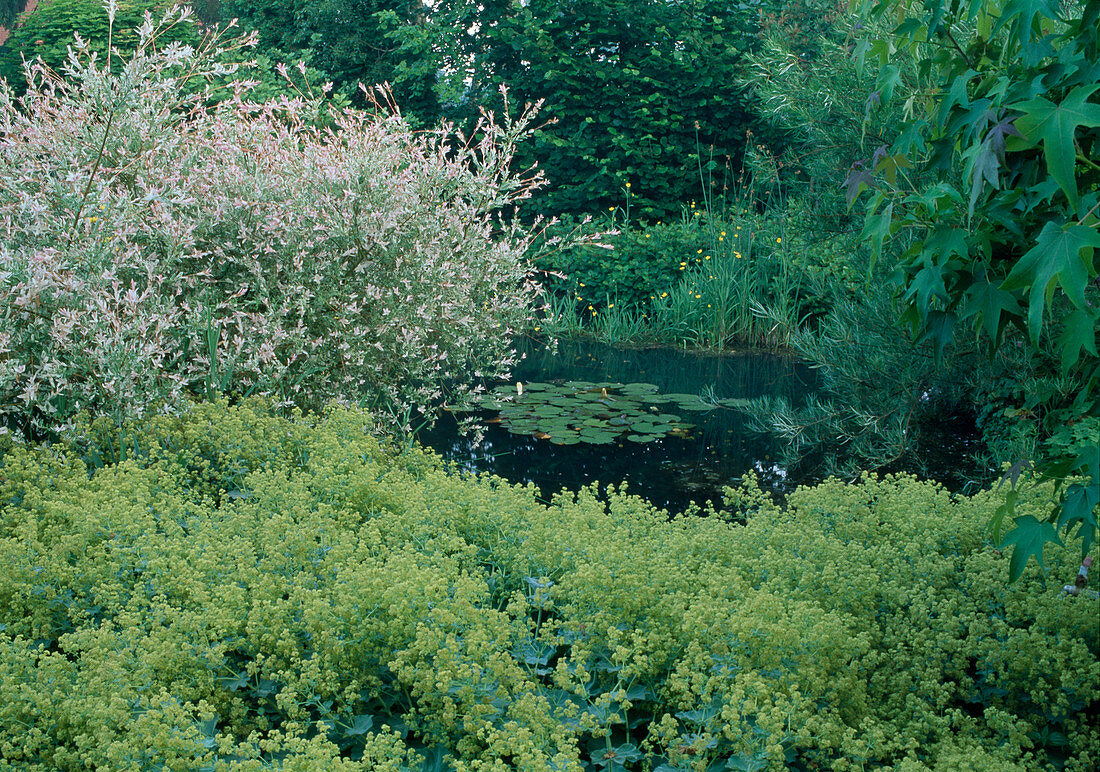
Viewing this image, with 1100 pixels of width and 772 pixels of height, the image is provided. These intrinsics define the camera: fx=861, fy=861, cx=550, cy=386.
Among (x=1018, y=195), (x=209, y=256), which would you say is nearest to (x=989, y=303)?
(x=1018, y=195)

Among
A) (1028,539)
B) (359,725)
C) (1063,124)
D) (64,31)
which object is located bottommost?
(359,725)

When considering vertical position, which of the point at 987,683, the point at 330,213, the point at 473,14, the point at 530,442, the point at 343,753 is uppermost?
the point at 473,14

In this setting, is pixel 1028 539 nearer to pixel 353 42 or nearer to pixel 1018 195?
pixel 1018 195

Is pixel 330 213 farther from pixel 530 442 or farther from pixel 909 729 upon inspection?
pixel 909 729

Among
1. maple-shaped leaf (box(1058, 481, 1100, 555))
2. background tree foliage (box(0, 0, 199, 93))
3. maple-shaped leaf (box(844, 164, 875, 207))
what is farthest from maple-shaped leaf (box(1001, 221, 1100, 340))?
background tree foliage (box(0, 0, 199, 93))

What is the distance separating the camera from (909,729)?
2.12 meters

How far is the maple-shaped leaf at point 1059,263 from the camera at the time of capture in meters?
1.47

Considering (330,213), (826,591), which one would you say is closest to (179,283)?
(330,213)

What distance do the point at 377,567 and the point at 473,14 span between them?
12256 mm

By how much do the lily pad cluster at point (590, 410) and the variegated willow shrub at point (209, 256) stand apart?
Answer: 92cm

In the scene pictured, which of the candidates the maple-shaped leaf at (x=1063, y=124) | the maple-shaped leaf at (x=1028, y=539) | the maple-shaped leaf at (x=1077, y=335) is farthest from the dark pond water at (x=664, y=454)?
the maple-shaped leaf at (x=1063, y=124)

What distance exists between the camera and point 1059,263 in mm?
1496

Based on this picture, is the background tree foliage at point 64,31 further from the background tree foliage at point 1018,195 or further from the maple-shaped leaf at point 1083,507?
the maple-shaped leaf at point 1083,507

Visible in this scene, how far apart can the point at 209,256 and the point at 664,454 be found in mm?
3047
